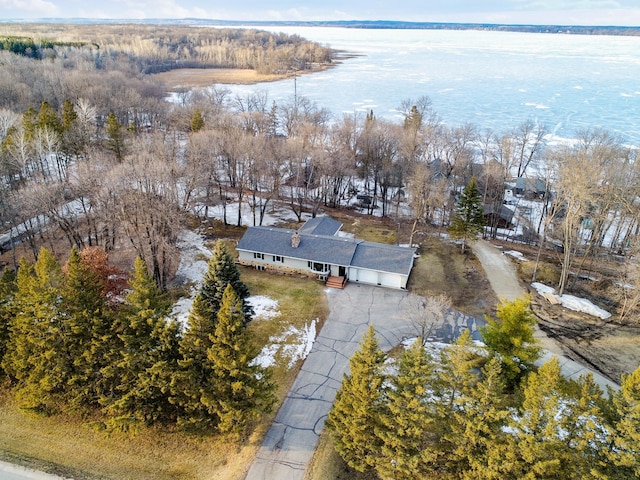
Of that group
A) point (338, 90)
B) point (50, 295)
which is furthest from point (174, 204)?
point (338, 90)

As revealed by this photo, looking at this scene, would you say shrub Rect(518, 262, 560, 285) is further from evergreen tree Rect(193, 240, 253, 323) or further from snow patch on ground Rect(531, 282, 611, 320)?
evergreen tree Rect(193, 240, 253, 323)

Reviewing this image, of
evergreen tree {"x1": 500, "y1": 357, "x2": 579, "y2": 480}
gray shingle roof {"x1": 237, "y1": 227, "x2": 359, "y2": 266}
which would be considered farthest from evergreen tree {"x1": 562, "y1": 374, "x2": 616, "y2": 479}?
gray shingle roof {"x1": 237, "y1": 227, "x2": 359, "y2": 266}

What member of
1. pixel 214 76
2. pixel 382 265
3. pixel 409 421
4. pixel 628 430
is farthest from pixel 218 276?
pixel 214 76

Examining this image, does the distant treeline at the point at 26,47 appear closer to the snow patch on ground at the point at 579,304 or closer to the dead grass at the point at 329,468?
the dead grass at the point at 329,468

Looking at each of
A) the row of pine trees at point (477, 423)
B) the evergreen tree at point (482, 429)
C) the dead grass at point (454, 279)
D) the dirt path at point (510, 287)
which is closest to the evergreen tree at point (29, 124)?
the dead grass at point (454, 279)

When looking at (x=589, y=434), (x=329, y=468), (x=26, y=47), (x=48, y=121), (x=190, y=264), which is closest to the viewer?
(x=589, y=434)

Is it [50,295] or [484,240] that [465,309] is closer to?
[484,240]

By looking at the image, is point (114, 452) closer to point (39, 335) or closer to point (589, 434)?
point (39, 335)

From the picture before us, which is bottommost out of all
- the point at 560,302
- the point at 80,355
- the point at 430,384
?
the point at 560,302
